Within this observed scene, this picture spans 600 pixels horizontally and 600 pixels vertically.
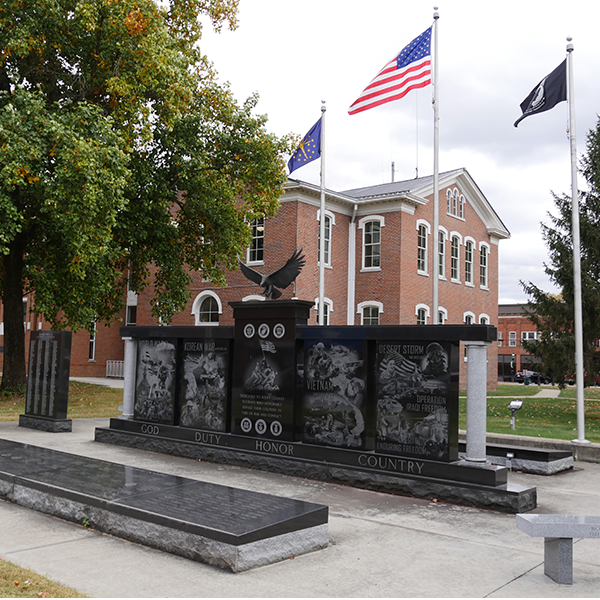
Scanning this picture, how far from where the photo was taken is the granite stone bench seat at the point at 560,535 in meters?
5.04

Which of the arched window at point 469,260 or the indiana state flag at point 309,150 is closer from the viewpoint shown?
the indiana state flag at point 309,150

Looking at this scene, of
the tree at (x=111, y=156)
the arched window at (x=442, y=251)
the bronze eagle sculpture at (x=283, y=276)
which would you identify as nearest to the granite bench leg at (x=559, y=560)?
the bronze eagle sculpture at (x=283, y=276)

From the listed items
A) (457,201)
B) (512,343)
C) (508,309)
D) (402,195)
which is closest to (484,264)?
(457,201)

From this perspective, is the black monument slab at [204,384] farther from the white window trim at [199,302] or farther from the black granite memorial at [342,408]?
the white window trim at [199,302]

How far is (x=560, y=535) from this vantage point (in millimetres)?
5066

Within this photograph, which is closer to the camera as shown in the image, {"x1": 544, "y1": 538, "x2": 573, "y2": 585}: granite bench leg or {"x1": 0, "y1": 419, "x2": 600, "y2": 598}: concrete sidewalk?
{"x1": 0, "y1": 419, "x2": 600, "y2": 598}: concrete sidewalk

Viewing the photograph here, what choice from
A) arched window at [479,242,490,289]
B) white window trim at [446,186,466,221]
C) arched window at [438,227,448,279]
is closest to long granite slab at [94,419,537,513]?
arched window at [438,227,448,279]

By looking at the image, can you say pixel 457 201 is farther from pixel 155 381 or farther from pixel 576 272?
pixel 155 381

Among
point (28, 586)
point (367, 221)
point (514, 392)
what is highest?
point (367, 221)

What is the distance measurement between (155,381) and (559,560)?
26.7ft

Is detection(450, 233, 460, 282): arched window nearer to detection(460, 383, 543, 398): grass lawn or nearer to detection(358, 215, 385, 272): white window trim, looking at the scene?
detection(358, 215, 385, 272): white window trim

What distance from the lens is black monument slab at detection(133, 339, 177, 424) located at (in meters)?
11.4

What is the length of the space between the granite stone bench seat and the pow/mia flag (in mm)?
10356

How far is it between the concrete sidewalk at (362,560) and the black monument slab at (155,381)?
4035 millimetres
